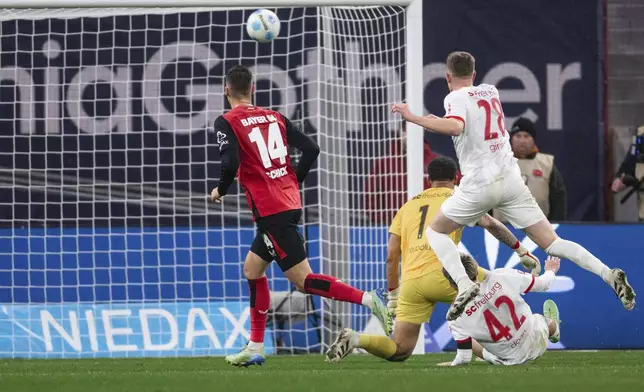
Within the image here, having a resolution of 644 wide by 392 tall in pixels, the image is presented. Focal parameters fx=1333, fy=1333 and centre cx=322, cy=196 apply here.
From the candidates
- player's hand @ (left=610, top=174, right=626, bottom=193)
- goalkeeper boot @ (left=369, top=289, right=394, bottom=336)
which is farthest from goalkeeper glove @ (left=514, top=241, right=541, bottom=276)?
player's hand @ (left=610, top=174, right=626, bottom=193)

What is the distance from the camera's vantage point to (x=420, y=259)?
30.8ft

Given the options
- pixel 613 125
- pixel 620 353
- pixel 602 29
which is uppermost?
pixel 602 29

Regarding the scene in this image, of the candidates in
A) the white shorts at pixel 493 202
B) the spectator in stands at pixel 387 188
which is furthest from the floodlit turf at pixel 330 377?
the spectator in stands at pixel 387 188

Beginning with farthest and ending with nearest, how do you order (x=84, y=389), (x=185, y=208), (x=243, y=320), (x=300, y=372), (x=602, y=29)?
(x=602, y=29) < (x=185, y=208) < (x=243, y=320) < (x=300, y=372) < (x=84, y=389)

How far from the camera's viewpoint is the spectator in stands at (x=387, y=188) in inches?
480

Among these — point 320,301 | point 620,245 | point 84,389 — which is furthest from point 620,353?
point 84,389

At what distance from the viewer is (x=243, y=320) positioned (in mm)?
12031

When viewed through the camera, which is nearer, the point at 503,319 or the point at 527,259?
the point at 503,319

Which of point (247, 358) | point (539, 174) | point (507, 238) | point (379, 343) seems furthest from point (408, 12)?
point (247, 358)

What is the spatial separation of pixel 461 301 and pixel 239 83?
89.6 inches

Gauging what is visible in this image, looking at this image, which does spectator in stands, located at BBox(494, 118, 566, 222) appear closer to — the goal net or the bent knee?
the goal net

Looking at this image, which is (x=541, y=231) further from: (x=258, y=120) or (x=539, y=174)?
(x=539, y=174)

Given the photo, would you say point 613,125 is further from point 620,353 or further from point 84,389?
point 84,389

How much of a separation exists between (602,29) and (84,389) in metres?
8.60
